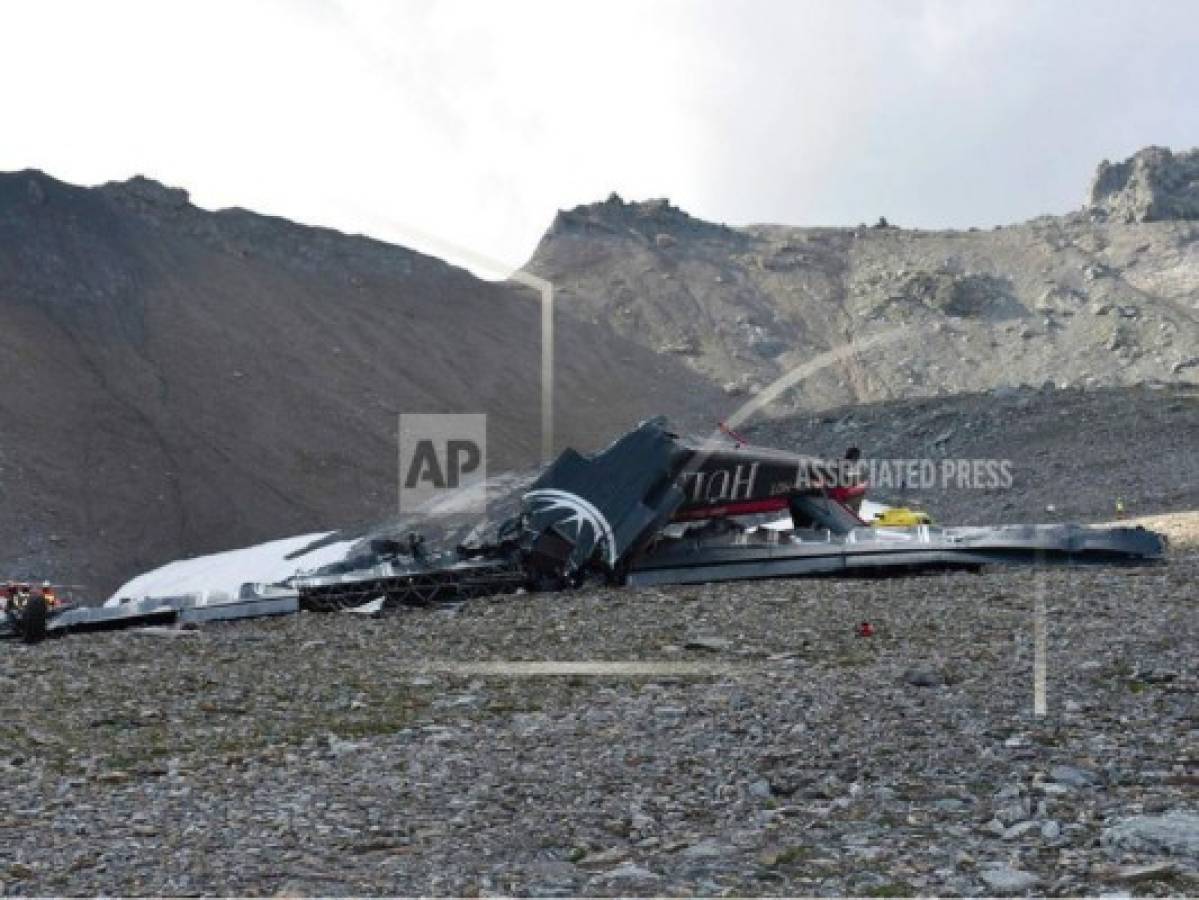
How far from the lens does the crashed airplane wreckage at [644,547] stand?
999 inches

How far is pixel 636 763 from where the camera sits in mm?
10836

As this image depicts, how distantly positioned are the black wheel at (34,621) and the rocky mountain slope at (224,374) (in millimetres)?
35698

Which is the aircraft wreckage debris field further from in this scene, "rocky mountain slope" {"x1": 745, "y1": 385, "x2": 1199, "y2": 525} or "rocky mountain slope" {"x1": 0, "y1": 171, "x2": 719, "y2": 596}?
"rocky mountain slope" {"x1": 0, "y1": 171, "x2": 719, "y2": 596}

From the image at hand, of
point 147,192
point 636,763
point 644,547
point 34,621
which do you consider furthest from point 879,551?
point 147,192

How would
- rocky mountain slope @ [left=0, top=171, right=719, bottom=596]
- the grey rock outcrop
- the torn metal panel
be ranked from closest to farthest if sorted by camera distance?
the torn metal panel, rocky mountain slope @ [left=0, top=171, right=719, bottom=596], the grey rock outcrop

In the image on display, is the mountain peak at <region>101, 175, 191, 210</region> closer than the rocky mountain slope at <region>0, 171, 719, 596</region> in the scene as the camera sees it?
No

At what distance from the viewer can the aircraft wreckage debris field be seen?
8086mm

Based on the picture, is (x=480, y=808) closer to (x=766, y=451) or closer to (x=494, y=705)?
(x=494, y=705)

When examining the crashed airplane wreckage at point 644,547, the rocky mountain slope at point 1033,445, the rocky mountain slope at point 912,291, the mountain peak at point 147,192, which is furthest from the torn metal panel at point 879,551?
the mountain peak at point 147,192

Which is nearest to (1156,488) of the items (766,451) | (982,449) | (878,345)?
(982,449)

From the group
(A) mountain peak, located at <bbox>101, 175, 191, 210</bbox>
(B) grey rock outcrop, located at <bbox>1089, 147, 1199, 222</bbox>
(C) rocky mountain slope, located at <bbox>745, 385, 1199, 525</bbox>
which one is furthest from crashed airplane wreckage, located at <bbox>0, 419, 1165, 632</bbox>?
(B) grey rock outcrop, located at <bbox>1089, 147, 1199, 222</bbox>

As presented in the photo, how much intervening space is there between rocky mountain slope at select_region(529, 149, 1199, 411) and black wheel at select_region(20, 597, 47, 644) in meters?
70.2

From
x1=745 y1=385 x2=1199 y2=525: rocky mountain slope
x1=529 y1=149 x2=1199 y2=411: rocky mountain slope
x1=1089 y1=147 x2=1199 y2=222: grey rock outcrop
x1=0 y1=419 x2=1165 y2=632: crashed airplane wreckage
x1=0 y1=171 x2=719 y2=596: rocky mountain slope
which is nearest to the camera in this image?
x1=0 y1=419 x2=1165 y2=632: crashed airplane wreckage

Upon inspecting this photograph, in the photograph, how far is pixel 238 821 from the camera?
31.1ft
